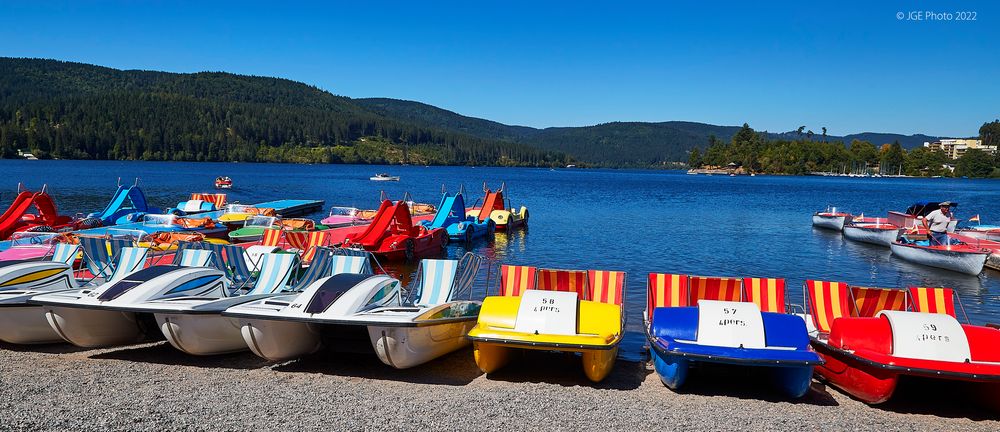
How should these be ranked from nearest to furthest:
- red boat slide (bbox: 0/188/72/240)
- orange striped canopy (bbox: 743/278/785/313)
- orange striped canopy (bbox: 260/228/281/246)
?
orange striped canopy (bbox: 743/278/785/313) < orange striped canopy (bbox: 260/228/281/246) < red boat slide (bbox: 0/188/72/240)

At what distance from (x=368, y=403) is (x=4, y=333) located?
20.2 feet

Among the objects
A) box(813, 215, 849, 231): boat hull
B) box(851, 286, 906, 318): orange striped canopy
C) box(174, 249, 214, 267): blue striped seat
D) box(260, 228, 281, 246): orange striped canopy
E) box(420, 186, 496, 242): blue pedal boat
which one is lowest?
box(813, 215, 849, 231): boat hull

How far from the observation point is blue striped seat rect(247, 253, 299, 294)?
12.4m

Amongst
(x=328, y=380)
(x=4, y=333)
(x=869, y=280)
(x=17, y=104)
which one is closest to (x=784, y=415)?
(x=328, y=380)

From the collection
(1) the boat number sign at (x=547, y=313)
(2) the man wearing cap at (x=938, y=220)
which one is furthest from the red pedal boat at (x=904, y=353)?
(2) the man wearing cap at (x=938, y=220)

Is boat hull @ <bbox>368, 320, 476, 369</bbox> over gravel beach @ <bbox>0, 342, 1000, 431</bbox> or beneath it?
over

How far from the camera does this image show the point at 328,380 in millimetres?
9281

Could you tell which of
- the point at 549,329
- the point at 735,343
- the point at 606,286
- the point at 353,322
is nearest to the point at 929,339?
the point at 735,343

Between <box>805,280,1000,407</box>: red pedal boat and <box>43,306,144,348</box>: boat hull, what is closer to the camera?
<box>805,280,1000,407</box>: red pedal boat

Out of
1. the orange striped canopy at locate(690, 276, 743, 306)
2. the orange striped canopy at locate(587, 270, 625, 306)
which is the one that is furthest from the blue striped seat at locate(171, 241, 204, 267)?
the orange striped canopy at locate(690, 276, 743, 306)

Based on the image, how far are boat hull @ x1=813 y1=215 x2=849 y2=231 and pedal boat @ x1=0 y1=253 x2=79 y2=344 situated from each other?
39.4m

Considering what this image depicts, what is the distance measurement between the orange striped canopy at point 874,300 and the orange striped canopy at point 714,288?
5.85 feet

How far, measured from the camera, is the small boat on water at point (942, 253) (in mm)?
24484

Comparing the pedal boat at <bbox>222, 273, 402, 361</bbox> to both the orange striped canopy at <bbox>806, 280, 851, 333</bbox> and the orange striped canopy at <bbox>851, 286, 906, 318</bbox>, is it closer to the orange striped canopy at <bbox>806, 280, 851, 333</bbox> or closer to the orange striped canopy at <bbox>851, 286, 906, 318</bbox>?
the orange striped canopy at <bbox>806, 280, 851, 333</bbox>
